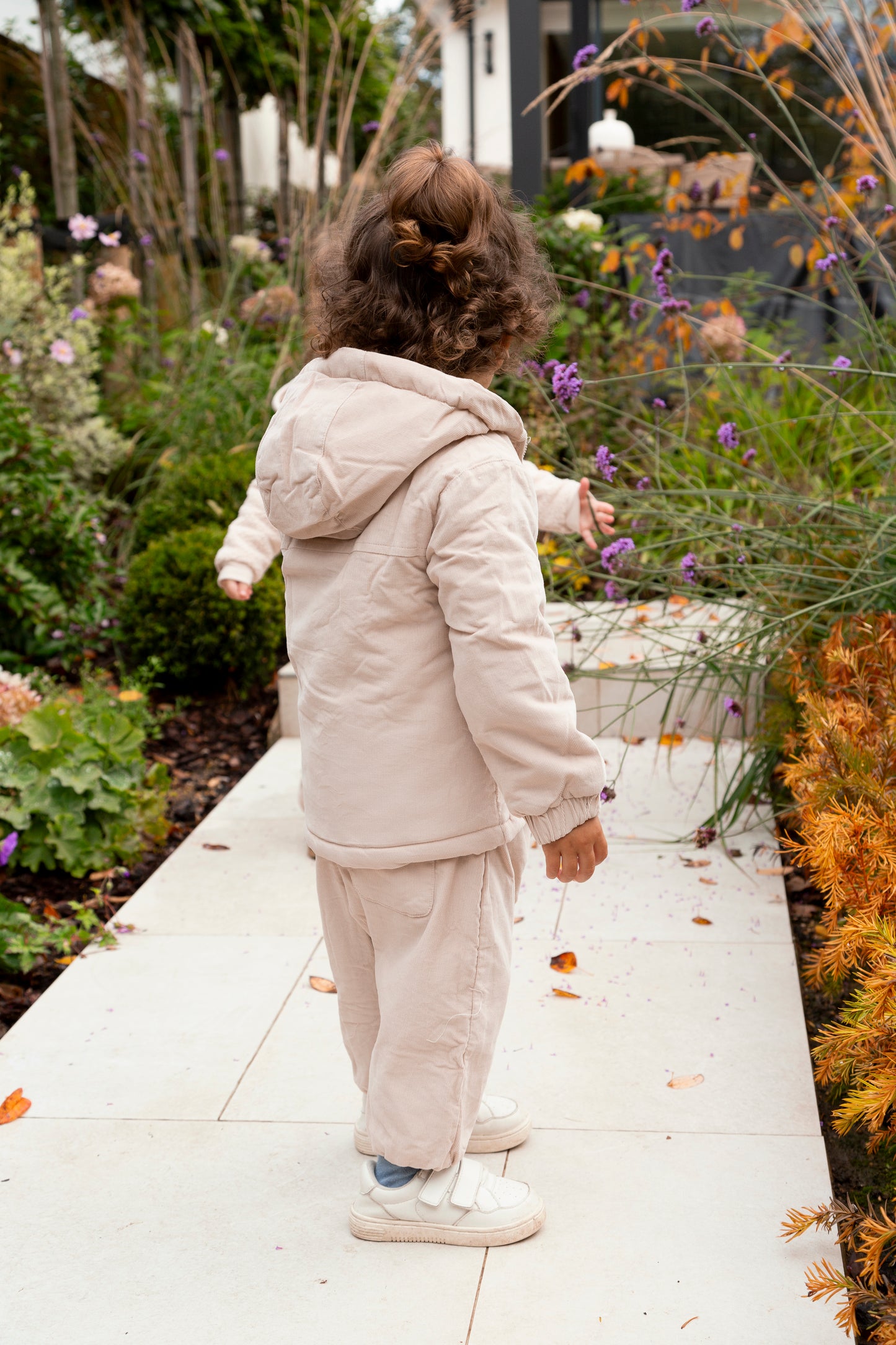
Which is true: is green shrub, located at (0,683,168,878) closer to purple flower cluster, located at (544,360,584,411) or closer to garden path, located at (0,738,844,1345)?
garden path, located at (0,738,844,1345)

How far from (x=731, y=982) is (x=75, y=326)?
382 centimetres

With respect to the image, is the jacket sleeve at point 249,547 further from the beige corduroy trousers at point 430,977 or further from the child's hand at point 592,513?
the beige corduroy trousers at point 430,977

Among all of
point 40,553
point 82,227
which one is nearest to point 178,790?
point 40,553

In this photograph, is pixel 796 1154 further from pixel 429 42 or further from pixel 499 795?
pixel 429 42

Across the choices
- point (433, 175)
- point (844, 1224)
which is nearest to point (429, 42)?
point (433, 175)

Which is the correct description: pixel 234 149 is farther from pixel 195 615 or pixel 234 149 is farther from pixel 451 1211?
pixel 451 1211

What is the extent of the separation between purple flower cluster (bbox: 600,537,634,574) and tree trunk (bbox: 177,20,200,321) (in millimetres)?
3671

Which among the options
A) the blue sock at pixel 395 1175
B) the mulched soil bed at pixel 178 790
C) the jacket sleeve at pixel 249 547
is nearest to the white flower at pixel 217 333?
the mulched soil bed at pixel 178 790

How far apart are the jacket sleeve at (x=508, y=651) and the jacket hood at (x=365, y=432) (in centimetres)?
6

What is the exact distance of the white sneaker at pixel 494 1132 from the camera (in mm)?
1819

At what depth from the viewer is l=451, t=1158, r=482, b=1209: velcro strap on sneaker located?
1.63 metres

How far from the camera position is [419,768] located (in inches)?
57.7

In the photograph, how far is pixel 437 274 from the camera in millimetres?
1404

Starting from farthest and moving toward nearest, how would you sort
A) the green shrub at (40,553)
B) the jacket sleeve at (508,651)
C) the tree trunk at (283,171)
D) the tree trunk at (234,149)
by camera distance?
the tree trunk at (234,149) < the tree trunk at (283,171) < the green shrub at (40,553) < the jacket sleeve at (508,651)
